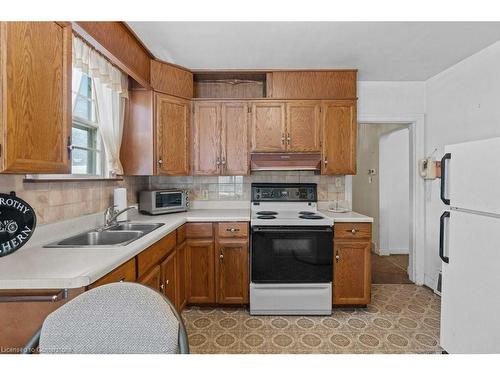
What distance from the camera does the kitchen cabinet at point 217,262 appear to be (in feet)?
8.02

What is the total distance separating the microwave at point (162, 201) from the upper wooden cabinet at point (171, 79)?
3.19 ft

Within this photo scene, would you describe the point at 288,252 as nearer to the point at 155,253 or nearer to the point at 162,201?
the point at 155,253

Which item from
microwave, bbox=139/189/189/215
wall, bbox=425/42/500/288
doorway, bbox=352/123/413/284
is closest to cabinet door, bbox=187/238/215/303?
microwave, bbox=139/189/189/215

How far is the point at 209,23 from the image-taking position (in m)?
1.93

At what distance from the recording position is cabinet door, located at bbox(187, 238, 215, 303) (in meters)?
2.45

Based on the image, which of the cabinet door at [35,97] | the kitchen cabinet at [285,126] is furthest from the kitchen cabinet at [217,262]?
the cabinet door at [35,97]

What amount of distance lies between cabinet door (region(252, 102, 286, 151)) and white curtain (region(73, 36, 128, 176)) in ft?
4.02

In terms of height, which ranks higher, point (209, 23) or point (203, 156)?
point (209, 23)

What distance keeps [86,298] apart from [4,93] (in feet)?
2.69

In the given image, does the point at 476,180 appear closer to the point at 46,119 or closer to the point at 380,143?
the point at 46,119

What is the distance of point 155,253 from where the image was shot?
1.75m

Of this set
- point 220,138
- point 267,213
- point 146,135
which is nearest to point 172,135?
point 146,135

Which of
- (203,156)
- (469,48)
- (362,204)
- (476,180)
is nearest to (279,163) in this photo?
(203,156)

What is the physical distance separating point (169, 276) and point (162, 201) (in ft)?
2.83
